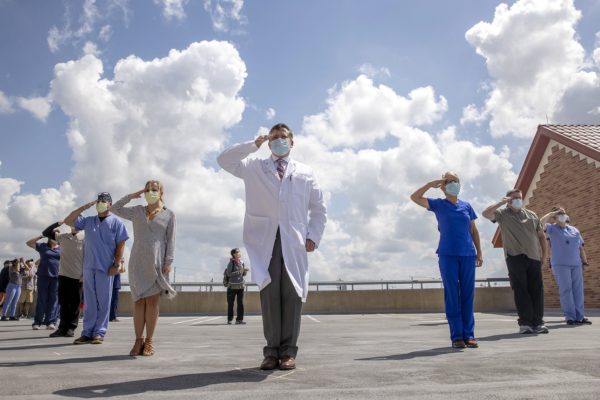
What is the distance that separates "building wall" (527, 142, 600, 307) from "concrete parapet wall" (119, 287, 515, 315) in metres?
2.01

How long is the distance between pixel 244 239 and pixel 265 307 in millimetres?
585

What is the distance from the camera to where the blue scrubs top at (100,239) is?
24.1 ft

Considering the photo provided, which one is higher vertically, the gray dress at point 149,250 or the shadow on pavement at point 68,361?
the gray dress at point 149,250

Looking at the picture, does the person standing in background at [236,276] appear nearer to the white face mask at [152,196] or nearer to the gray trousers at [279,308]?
the white face mask at [152,196]

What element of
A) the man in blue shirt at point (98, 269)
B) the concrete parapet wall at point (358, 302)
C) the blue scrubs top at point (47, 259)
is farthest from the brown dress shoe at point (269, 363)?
the concrete parapet wall at point (358, 302)

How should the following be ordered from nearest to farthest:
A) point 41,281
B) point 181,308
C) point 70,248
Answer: point 70,248
point 41,281
point 181,308

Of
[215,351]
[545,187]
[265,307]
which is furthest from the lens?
[545,187]

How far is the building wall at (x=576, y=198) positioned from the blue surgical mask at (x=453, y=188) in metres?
12.9

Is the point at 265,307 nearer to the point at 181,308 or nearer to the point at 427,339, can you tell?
the point at 427,339

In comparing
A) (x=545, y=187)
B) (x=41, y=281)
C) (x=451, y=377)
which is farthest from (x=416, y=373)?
(x=545, y=187)

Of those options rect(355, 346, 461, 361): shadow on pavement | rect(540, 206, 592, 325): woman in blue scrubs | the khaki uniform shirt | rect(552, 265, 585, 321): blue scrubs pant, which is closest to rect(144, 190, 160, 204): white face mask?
rect(355, 346, 461, 361): shadow on pavement

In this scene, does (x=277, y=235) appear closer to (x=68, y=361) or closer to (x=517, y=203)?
(x=68, y=361)

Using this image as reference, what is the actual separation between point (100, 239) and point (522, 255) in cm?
600

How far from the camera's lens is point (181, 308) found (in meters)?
22.3
